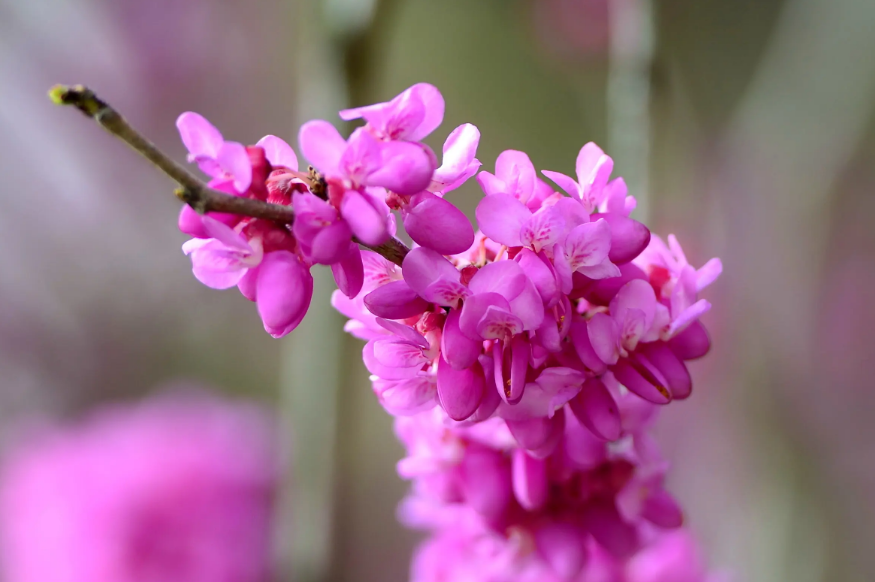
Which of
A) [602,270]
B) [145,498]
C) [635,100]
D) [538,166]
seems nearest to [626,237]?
[602,270]

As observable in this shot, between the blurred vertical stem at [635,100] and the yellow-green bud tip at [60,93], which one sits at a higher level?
the blurred vertical stem at [635,100]

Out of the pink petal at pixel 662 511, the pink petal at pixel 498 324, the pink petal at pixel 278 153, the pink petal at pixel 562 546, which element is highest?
the pink petal at pixel 278 153

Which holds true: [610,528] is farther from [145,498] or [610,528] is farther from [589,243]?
[145,498]

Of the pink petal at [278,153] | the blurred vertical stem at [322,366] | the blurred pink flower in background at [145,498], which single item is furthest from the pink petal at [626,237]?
the blurred pink flower in background at [145,498]

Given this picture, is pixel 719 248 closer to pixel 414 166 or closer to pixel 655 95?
pixel 655 95

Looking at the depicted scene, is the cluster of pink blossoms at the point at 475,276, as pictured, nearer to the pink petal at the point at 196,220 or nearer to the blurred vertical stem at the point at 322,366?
the pink petal at the point at 196,220

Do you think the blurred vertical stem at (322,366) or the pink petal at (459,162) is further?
the blurred vertical stem at (322,366)

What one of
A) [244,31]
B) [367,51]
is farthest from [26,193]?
[367,51]
